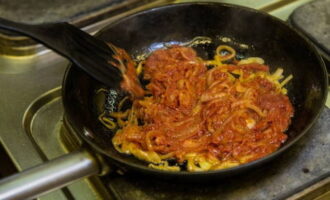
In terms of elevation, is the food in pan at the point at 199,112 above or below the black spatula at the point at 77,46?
below

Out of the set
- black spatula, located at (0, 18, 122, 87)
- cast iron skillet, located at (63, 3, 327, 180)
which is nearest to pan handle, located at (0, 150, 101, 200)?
cast iron skillet, located at (63, 3, 327, 180)

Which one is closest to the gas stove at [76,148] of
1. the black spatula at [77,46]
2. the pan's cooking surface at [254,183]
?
the pan's cooking surface at [254,183]

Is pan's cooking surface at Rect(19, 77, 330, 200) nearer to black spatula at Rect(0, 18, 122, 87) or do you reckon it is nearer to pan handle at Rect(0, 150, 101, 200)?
pan handle at Rect(0, 150, 101, 200)

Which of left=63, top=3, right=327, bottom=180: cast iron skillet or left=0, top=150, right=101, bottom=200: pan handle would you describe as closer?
left=0, top=150, right=101, bottom=200: pan handle

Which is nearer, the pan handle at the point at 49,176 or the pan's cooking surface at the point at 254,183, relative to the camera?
the pan handle at the point at 49,176

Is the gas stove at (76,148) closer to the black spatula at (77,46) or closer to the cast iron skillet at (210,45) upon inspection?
the cast iron skillet at (210,45)

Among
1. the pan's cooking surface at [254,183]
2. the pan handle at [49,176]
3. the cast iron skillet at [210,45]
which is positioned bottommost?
the pan's cooking surface at [254,183]
